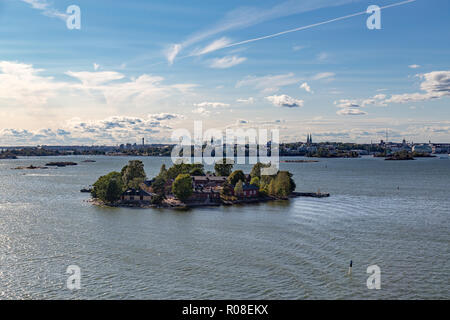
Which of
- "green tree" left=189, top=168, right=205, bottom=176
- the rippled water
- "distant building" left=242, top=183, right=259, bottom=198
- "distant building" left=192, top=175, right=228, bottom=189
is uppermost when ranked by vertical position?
"green tree" left=189, top=168, right=205, bottom=176

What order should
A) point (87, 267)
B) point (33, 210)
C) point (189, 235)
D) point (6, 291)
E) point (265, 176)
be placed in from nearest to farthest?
point (6, 291), point (87, 267), point (189, 235), point (33, 210), point (265, 176)

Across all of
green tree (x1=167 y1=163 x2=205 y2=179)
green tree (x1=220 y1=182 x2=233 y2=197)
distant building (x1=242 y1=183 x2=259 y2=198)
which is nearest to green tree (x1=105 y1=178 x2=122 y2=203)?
green tree (x1=167 y1=163 x2=205 y2=179)

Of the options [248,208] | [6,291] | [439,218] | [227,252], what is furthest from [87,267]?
[439,218]

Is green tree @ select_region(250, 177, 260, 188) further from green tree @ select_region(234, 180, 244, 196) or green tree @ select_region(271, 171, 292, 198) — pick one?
green tree @ select_region(234, 180, 244, 196)

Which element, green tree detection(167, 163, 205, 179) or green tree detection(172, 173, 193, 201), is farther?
green tree detection(167, 163, 205, 179)

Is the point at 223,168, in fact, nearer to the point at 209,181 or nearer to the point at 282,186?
the point at 209,181

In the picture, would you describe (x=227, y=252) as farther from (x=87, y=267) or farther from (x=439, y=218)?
(x=439, y=218)

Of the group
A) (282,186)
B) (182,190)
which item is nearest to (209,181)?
(282,186)
